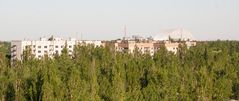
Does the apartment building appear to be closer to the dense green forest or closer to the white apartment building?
the white apartment building

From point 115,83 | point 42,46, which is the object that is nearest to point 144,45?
point 42,46

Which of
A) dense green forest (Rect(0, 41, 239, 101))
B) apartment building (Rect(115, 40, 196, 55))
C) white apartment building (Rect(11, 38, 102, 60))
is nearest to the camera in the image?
dense green forest (Rect(0, 41, 239, 101))

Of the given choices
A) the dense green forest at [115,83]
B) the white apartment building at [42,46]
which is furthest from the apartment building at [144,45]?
the dense green forest at [115,83]

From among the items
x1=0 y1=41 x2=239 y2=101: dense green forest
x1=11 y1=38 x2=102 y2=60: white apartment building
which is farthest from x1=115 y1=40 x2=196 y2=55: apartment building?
x1=0 y1=41 x2=239 y2=101: dense green forest

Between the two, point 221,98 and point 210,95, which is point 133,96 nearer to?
point 210,95

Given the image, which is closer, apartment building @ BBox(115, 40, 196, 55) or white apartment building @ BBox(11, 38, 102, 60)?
white apartment building @ BBox(11, 38, 102, 60)

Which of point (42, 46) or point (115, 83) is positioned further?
point (42, 46)

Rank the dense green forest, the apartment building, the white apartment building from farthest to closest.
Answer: the apartment building, the white apartment building, the dense green forest

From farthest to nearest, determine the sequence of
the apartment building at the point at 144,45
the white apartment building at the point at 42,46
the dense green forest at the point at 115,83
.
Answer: the apartment building at the point at 144,45, the white apartment building at the point at 42,46, the dense green forest at the point at 115,83

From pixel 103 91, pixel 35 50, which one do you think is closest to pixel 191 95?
pixel 103 91

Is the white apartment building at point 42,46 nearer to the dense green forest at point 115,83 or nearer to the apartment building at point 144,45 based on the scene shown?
the apartment building at point 144,45

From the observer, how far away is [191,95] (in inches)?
1008

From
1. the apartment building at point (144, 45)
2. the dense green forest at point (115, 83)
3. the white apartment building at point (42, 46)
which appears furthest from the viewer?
the apartment building at point (144, 45)

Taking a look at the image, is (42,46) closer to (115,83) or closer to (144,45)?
(144,45)
